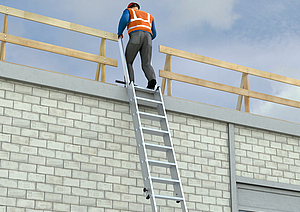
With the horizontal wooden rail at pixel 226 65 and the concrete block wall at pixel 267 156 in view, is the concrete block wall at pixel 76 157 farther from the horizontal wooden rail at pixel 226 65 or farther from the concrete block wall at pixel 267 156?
the horizontal wooden rail at pixel 226 65

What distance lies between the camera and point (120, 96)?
26.0 ft

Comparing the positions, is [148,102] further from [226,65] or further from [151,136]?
[226,65]

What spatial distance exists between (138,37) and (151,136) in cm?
173

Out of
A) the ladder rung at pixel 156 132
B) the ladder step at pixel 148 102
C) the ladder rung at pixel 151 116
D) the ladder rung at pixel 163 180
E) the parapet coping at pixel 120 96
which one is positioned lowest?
the ladder rung at pixel 163 180

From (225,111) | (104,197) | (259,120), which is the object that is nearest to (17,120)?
(104,197)

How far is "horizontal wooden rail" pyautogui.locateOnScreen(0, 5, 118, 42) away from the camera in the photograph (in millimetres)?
7551

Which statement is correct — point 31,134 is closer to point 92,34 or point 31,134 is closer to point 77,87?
point 77,87

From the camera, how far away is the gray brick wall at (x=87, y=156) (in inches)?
270

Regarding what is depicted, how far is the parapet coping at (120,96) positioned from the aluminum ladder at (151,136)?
284 mm

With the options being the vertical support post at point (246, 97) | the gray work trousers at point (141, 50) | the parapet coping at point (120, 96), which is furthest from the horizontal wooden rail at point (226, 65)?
the parapet coping at point (120, 96)

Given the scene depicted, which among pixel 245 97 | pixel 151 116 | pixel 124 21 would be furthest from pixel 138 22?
pixel 245 97

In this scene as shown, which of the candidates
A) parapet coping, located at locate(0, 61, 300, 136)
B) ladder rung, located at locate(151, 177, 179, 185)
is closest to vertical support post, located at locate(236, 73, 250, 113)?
parapet coping, located at locate(0, 61, 300, 136)

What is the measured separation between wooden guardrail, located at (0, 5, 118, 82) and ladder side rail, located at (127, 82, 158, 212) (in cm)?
67

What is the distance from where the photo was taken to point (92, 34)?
26.6 feet
